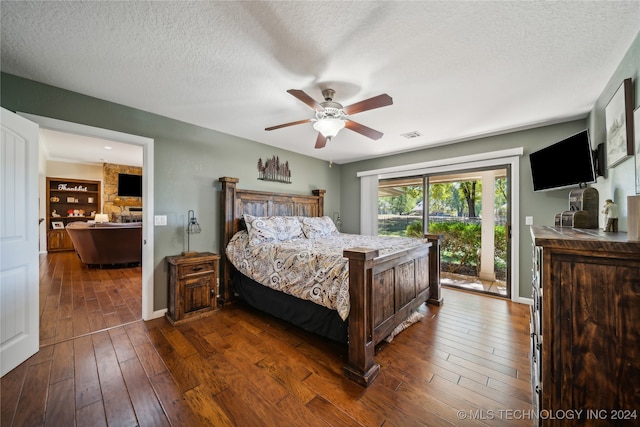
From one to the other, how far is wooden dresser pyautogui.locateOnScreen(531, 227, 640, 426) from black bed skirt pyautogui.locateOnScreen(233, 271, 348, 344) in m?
1.37

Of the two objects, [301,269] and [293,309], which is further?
[293,309]

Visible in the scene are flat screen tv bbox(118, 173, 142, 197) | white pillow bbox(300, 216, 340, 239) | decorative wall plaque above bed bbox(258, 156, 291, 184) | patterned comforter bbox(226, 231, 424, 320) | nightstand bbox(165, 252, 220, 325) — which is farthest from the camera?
flat screen tv bbox(118, 173, 142, 197)

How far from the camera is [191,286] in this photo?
2805mm

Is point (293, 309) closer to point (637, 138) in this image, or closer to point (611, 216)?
point (611, 216)

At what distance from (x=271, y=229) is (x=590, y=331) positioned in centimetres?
295

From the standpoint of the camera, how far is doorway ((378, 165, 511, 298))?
3.90 meters

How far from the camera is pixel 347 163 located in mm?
5430

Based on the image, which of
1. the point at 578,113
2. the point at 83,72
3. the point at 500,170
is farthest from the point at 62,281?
the point at 578,113

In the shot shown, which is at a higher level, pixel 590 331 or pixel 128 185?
pixel 128 185

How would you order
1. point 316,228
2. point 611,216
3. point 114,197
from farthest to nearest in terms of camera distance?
point 114,197, point 316,228, point 611,216

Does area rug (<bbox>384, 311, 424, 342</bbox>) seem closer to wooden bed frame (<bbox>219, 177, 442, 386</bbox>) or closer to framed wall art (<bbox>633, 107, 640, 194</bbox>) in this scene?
wooden bed frame (<bbox>219, 177, 442, 386</bbox>)

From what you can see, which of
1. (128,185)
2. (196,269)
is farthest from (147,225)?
(128,185)

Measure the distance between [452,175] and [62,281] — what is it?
701 cm

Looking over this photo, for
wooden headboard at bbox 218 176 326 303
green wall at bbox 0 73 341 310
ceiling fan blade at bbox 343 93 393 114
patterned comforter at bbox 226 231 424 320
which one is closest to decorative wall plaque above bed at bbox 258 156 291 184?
green wall at bbox 0 73 341 310
